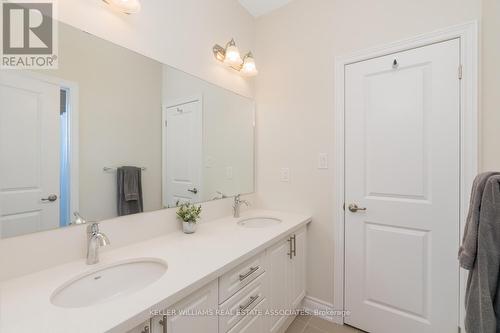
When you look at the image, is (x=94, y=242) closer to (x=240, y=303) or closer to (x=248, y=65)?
(x=240, y=303)

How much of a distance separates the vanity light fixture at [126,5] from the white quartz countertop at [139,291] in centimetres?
127

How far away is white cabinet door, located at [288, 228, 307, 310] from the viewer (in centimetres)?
171

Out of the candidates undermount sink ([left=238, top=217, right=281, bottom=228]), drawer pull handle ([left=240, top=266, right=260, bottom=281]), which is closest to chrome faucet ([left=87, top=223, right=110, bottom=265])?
drawer pull handle ([left=240, top=266, right=260, bottom=281])

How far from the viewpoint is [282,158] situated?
214 centimetres

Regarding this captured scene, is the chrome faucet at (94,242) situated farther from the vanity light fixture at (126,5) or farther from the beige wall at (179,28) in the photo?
the vanity light fixture at (126,5)

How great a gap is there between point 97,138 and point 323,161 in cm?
159

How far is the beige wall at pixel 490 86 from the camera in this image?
1.21 metres

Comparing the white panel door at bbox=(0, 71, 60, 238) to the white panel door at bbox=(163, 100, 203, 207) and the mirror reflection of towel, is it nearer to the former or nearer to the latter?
the mirror reflection of towel

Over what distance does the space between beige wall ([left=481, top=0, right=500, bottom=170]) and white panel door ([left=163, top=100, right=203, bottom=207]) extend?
1797 mm

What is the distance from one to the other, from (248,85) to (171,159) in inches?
45.8

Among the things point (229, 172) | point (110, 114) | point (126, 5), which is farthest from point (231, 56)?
point (110, 114)

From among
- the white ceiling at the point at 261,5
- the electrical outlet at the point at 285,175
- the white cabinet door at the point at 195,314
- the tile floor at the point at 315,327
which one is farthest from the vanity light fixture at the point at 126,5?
the tile floor at the point at 315,327

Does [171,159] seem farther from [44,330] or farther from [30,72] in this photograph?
[44,330]

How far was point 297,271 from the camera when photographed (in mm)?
1796
